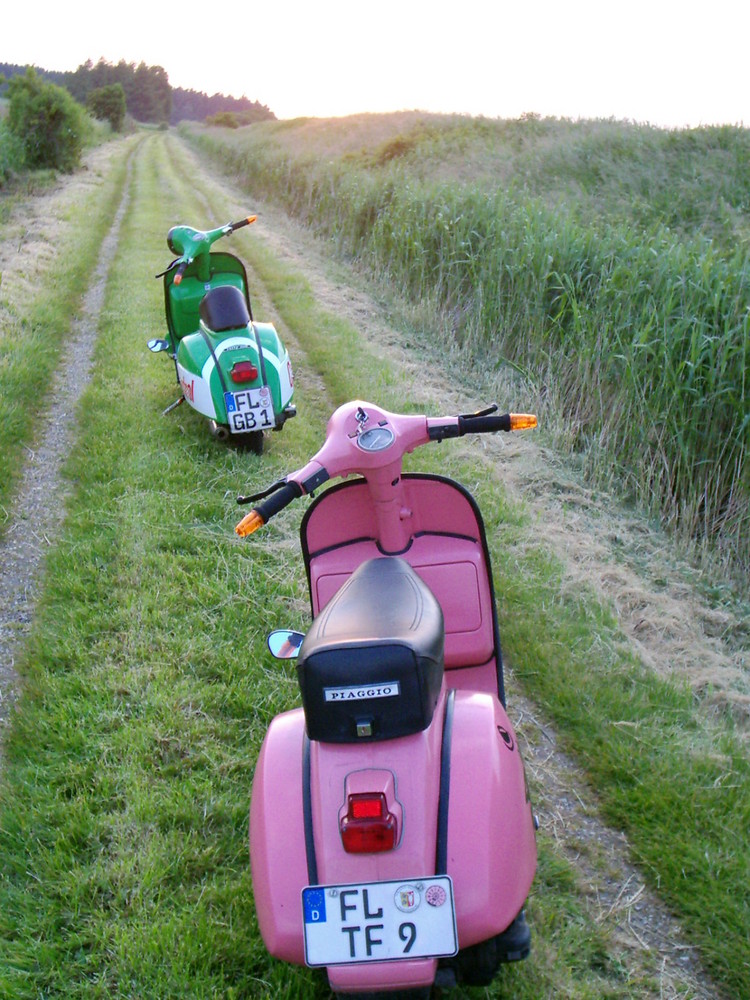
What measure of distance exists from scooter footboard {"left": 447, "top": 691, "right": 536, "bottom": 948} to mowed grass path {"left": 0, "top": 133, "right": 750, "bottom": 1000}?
1.76 feet

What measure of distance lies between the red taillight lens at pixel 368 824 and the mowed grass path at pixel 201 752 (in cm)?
65

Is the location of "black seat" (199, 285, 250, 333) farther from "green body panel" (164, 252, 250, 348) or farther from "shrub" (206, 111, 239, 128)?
"shrub" (206, 111, 239, 128)

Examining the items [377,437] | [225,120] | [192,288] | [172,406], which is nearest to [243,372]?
[172,406]

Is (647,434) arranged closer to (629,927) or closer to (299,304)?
(629,927)

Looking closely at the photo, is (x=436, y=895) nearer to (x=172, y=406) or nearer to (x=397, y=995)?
(x=397, y=995)

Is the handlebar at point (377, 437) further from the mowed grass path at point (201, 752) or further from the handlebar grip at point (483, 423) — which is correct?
the mowed grass path at point (201, 752)

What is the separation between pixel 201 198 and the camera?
18219mm

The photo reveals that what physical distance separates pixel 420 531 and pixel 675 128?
715 inches

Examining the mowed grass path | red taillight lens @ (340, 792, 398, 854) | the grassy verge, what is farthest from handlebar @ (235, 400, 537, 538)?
the grassy verge

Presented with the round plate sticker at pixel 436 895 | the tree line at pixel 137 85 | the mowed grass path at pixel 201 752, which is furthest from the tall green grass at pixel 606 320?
the tree line at pixel 137 85

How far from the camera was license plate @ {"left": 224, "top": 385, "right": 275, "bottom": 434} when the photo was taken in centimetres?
494

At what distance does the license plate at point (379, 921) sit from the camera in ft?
5.48

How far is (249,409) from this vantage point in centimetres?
497

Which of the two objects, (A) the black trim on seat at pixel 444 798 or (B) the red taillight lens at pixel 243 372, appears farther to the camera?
(B) the red taillight lens at pixel 243 372
